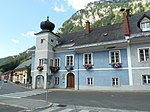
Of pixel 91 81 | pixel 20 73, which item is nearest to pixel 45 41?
pixel 91 81

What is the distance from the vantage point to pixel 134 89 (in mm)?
22266

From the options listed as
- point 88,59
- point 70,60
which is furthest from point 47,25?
point 88,59

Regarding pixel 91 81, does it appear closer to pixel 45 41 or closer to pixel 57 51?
pixel 57 51

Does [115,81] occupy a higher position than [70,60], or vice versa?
[70,60]

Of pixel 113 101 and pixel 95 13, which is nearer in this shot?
pixel 113 101

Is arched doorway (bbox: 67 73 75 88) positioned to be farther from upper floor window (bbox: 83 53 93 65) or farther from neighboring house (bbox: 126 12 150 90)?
neighboring house (bbox: 126 12 150 90)

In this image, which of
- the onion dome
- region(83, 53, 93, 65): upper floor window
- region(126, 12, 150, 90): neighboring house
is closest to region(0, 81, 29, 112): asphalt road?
region(83, 53, 93, 65): upper floor window

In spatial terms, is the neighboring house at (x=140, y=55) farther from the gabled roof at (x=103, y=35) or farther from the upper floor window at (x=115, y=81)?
the upper floor window at (x=115, y=81)

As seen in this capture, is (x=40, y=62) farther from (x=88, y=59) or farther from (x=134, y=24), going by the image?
(x=134, y=24)

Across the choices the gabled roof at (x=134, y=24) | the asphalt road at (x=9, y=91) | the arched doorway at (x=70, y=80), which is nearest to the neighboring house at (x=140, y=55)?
the gabled roof at (x=134, y=24)

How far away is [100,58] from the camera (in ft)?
85.3

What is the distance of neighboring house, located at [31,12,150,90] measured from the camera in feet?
73.7

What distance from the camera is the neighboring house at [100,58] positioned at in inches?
885

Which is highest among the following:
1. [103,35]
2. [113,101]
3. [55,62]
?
[103,35]
